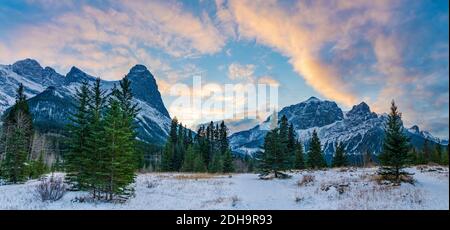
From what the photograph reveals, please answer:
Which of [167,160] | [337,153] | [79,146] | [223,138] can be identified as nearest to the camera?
[79,146]

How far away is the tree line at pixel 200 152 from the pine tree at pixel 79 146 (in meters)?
51.2

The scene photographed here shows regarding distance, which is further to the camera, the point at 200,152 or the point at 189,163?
the point at 200,152

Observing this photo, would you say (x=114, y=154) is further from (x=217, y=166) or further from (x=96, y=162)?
(x=217, y=166)

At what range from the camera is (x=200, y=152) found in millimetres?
94375

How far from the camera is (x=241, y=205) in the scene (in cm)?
1889

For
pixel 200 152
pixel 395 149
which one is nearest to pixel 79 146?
pixel 395 149

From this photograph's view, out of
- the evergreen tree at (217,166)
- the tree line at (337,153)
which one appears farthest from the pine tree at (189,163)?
the tree line at (337,153)

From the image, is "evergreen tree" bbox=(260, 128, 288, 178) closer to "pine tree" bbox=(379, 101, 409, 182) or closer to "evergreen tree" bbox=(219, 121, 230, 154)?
"pine tree" bbox=(379, 101, 409, 182)

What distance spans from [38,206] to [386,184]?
22356mm

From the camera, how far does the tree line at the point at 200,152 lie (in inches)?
3164

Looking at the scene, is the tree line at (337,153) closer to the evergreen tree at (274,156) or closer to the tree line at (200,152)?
the evergreen tree at (274,156)

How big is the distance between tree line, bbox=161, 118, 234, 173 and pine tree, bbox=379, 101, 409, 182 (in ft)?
172

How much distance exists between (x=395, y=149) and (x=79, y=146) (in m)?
25.0

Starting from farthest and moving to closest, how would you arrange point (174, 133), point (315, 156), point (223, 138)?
point (223, 138), point (174, 133), point (315, 156)
